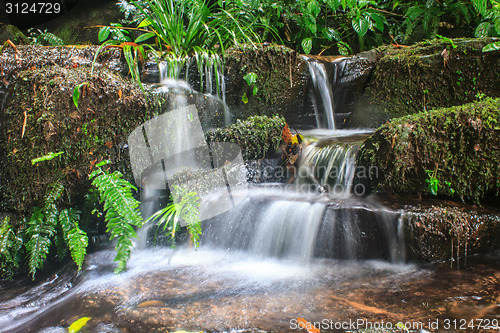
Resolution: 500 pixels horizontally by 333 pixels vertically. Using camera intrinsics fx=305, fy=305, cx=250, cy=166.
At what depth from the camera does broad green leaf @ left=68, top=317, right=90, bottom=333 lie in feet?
6.33

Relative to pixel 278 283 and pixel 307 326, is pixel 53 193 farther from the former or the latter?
pixel 307 326

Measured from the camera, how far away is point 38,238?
3049 millimetres

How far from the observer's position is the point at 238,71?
469cm

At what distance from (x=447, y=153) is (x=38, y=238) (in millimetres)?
4160

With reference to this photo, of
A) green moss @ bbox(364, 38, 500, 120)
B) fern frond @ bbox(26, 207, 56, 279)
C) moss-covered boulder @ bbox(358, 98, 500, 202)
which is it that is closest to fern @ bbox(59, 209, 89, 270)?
fern frond @ bbox(26, 207, 56, 279)

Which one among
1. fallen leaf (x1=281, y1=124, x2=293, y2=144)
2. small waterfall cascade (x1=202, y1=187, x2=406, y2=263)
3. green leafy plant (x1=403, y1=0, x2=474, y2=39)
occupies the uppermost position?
green leafy plant (x1=403, y1=0, x2=474, y2=39)

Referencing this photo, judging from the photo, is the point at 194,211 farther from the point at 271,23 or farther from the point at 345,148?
the point at 271,23

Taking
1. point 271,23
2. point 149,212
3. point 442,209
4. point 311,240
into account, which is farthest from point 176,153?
point 271,23

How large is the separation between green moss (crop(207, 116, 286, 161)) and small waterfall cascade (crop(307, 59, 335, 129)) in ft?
4.46

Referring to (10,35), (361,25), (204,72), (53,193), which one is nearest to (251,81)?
(204,72)

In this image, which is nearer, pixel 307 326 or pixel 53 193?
pixel 307 326

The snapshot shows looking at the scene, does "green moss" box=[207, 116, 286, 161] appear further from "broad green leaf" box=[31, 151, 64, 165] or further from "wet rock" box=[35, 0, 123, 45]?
"wet rock" box=[35, 0, 123, 45]

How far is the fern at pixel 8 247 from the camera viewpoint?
306 centimetres

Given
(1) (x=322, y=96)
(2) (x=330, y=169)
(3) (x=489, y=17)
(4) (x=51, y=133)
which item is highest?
(3) (x=489, y=17)
